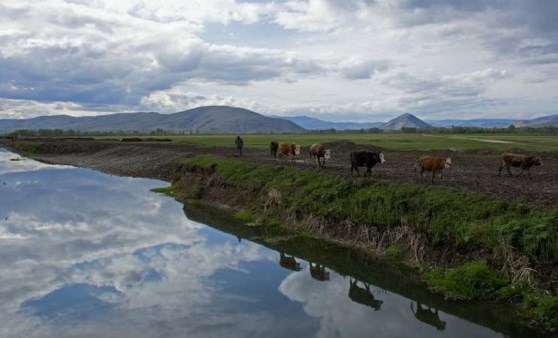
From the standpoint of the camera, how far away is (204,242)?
25938mm

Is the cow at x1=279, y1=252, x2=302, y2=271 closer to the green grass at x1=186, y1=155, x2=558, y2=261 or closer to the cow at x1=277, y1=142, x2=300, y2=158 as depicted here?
the green grass at x1=186, y1=155, x2=558, y2=261

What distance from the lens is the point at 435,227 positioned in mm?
19969

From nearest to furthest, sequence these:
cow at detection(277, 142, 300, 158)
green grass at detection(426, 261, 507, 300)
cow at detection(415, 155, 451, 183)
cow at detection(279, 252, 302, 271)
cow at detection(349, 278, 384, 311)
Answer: green grass at detection(426, 261, 507, 300)
cow at detection(349, 278, 384, 311)
cow at detection(279, 252, 302, 271)
cow at detection(415, 155, 451, 183)
cow at detection(277, 142, 300, 158)

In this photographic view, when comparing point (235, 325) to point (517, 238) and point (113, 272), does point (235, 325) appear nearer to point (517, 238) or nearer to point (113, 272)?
point (113, 272)

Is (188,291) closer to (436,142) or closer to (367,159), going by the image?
(367,159)

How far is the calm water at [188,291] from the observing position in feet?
48.6

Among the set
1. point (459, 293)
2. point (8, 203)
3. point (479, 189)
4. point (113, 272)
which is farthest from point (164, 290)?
point (8, 203)

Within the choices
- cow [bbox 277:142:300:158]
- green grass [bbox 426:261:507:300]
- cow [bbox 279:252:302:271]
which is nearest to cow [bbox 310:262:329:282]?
cow [bbox 279:252:302:271]

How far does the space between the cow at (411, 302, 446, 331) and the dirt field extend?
22.7 ft

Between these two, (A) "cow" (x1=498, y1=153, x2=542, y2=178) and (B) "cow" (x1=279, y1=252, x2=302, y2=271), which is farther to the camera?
(A) "cow" (x1=498, y1=153, x2=542, y2=178)

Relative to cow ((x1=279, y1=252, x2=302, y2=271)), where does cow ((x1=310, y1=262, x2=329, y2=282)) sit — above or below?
above

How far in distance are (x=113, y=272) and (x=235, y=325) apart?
752 cm

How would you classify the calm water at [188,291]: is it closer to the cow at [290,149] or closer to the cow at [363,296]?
the cow at [363,296]

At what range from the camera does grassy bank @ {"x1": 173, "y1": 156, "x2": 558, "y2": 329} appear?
52.4ft
